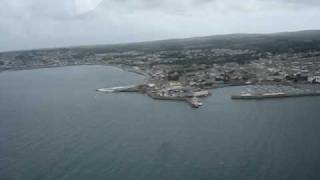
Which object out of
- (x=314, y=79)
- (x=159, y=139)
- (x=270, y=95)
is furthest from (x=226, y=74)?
(x=159, y=139)

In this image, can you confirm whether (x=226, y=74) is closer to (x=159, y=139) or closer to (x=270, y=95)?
(x=270, y=95)

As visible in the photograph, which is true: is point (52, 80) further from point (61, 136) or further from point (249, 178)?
point (249, 178)

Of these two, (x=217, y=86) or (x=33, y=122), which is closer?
(x=33, y=122)

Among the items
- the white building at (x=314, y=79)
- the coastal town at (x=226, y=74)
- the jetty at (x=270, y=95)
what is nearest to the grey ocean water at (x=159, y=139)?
the jetty at (x=270, y=95)

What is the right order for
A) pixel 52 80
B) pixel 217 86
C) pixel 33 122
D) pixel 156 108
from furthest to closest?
pixel 52 80 → pixel 217 86 → pixel 156 108 → pixel 33 122

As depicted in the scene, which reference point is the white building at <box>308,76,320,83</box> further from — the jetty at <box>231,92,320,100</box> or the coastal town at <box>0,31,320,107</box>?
the jetty at <box>231,92,320,100</box>

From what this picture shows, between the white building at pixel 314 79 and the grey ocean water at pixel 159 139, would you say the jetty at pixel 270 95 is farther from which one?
the white building at pixel 314 79

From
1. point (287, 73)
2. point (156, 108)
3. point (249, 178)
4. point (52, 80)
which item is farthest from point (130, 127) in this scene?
point (52, 80)

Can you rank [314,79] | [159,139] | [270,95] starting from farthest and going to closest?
[314,79]
[270,95]
[159,139]

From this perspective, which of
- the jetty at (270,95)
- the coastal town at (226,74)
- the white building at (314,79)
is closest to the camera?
the jetty at (270,95)
